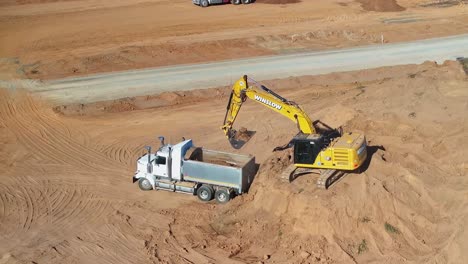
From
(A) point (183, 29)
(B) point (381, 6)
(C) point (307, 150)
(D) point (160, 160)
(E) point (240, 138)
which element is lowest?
(A) point (183, 29)

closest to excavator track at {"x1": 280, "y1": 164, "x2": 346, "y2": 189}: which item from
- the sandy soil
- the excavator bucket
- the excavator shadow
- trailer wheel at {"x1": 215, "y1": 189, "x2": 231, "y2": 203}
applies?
the sandy soil

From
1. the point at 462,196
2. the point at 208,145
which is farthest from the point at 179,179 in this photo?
the point at 462,196

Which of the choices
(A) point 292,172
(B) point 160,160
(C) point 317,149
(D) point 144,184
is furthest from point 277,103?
(D) point 144,184

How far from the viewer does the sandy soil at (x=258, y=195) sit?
2019 centimetres

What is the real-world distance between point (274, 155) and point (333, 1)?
123 ft

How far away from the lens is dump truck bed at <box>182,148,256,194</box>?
23.2 m

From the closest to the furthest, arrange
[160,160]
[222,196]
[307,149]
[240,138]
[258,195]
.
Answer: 1. [307,149]
2. [258,195]
3. [222,196]
4. [160,160]
5. [240,138]

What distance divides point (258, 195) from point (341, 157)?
351 centimetres

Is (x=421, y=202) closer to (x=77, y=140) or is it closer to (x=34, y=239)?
(x=34, y=239)

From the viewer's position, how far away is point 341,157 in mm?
21391

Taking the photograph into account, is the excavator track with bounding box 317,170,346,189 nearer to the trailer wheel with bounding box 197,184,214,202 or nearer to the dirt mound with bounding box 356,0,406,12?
the trailer wheel with bounding box 197,184,214,202

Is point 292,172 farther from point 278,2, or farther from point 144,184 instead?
point 278,2

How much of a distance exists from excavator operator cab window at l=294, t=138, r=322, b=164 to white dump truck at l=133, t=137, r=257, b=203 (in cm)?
233

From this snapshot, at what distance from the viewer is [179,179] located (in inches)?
963
